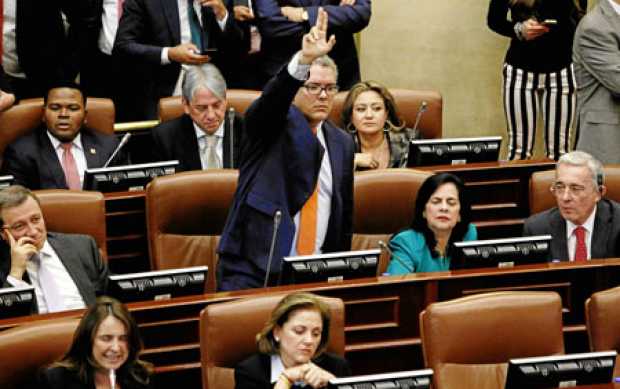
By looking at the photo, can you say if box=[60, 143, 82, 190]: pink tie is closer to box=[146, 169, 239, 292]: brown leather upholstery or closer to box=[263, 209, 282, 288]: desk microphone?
box=[146, 169, 239, 292]: brown leather upholstery

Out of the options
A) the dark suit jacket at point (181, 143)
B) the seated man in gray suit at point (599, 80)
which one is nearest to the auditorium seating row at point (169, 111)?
the dark suit jacket at point (181, 143)

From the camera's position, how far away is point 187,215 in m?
5.39

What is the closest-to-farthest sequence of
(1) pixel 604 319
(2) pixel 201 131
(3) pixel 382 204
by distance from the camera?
(1) pixel 604 319 < (3) pixel 382 204 < (2) pixel 201 131

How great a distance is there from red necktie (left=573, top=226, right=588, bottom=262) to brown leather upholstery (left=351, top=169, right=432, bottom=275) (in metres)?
0.62

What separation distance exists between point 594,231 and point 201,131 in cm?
174

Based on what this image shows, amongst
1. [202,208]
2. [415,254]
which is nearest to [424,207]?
[415,254]

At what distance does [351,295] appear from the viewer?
459cm

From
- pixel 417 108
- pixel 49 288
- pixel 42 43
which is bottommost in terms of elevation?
pixel 49 288

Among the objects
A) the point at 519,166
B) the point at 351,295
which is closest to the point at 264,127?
the point at 351,295

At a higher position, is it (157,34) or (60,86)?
(157,34)

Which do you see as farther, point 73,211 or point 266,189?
point 73,211

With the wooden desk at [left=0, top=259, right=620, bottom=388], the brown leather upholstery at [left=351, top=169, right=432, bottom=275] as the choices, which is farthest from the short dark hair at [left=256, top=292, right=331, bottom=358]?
the brown leather upholstery at [left=351, top=169, right=432, bottom=275]

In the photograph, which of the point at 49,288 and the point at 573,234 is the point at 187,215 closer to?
the point at 49,288

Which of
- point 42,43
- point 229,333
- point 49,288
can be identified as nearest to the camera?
point 229,333
